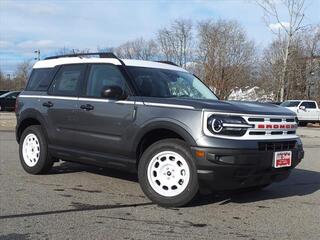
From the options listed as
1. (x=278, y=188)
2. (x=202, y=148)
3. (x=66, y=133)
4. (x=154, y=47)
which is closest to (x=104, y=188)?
(x=66, y=133)

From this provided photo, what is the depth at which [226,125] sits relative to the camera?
604 centimetres

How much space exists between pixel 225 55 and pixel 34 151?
142 feet

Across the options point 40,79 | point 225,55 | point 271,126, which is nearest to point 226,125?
point 271,126

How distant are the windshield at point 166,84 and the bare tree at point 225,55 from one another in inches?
1498

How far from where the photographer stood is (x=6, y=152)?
11508 mm

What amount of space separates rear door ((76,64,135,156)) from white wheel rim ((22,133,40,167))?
4.18ft

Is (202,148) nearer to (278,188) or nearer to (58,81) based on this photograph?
(278,188)

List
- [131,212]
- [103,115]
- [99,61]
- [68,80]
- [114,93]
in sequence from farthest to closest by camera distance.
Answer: [68,80]
[99,61]
[103,115]
[114,93]
[131,212]

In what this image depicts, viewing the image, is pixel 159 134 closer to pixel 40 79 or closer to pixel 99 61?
pixel 99 61

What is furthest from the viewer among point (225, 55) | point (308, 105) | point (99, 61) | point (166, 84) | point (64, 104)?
point (225, 55)

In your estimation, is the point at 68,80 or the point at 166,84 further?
the point at 68,80

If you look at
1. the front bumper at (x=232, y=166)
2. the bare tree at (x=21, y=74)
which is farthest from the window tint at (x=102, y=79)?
the bare tree at (x=21, y=74)

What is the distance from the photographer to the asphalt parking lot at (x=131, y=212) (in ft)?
17.4

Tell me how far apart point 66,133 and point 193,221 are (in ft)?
9.24
